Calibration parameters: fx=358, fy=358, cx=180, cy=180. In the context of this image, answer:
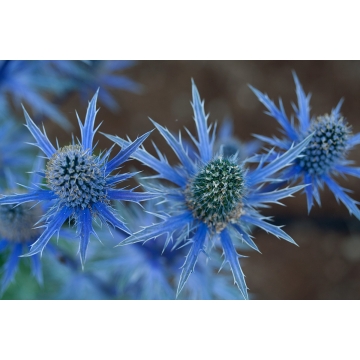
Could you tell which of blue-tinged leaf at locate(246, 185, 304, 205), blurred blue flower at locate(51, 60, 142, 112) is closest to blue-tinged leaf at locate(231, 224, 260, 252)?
blue-tinged leaf at locate(246, 185, 304, 205)

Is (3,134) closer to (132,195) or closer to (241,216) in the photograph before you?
(132,195)

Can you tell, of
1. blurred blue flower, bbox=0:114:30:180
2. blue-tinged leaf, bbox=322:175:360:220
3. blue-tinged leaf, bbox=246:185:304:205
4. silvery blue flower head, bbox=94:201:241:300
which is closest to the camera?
blue-tinged leaf, bbox=246:185:304:205

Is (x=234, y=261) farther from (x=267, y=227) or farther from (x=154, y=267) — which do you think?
(x=154, y=267)

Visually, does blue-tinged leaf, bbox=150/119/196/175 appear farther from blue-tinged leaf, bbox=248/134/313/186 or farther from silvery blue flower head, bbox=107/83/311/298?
blue-tinged leaf, bbox=248/134/313/186

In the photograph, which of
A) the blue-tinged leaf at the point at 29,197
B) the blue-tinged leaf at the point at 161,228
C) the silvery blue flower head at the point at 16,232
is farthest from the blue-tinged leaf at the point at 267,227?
the silvery blue flower head at the point at 16,232

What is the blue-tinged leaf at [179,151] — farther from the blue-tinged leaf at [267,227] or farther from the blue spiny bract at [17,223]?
the blue spiny bract at [17,223]

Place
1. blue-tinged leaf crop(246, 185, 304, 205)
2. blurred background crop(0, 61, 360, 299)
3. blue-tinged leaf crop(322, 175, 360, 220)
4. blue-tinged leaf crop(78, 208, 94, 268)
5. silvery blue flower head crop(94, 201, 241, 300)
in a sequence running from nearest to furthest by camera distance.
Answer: blue-tinged leaf crop(78, 208, 94, 268)
blue-tinged leaf crop(246, 185, 304, 205)
blue-tinged leaf crop(322, 175, 360, 220)
silvery blue flower head crop(94, 201, 241, 300)
blurred background crop(0, 61, 360, 299)

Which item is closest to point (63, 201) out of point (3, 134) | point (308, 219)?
point (3, 134)
